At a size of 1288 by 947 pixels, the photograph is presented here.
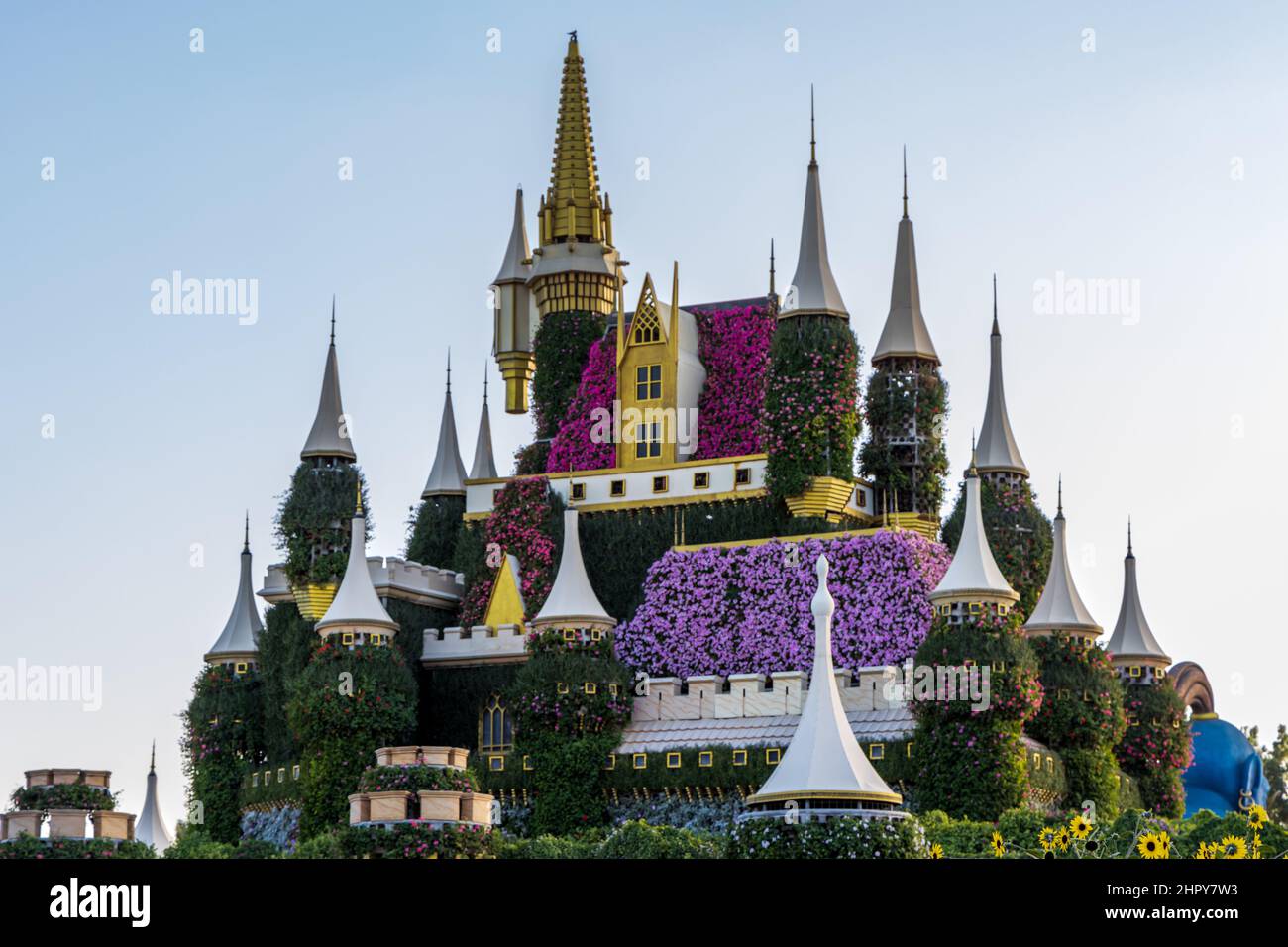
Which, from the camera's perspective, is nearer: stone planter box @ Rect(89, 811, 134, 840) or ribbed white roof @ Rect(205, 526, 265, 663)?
stone planter box @ Rect(89, 811, 134, 840)

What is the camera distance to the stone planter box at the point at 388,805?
136ft

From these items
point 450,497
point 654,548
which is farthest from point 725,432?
point 450,497

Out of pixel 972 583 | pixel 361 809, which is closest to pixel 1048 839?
pixel 972 583

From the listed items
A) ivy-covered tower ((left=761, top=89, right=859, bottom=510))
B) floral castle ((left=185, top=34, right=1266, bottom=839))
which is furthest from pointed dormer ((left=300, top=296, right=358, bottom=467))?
ivy-covered tower ((left=761, top=89, right=859, bottom=510))

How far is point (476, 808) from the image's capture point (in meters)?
42.0

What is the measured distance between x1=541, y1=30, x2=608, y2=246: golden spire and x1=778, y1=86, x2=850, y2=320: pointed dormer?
6.61 metres

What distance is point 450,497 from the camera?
60750 millimetres

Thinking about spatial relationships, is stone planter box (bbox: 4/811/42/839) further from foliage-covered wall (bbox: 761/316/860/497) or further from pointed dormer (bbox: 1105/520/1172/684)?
pointed dormer (bbox: 1105/520/1172/684)

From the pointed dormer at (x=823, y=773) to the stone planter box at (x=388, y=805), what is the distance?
551 centimetres

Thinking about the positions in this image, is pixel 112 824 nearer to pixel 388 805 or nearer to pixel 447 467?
pixel 388 805

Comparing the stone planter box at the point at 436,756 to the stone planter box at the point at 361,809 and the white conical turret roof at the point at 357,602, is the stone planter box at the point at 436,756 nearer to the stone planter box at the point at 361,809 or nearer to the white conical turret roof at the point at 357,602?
the stone planter box at the point at 361,809

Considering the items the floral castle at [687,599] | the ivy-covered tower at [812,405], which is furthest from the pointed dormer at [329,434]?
the ivy-covered tower at [812,405]

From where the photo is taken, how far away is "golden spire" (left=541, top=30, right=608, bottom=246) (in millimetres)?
60562
